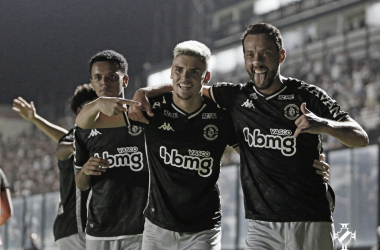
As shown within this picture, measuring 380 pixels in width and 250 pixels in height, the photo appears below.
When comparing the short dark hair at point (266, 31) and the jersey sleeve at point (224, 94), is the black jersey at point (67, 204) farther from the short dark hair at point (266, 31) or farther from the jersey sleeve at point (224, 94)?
the short dark hair at point (266, 31)

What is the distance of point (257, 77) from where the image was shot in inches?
125

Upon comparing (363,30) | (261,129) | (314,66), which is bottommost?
(261,129)

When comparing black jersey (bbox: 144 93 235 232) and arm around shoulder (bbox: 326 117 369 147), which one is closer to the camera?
arm around shoulder (bbox: 326 117 369 147)

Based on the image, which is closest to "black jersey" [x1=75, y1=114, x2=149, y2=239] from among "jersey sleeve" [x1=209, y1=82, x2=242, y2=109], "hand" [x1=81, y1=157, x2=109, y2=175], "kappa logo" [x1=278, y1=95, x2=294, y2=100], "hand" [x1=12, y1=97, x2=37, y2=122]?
Result: "hand" [x1=81, y1=157, x2=109, y2=175]

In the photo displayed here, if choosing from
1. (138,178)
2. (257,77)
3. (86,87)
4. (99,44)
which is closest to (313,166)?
(257,77)

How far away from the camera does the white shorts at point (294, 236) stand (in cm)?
299

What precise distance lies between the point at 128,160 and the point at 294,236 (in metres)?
1.46

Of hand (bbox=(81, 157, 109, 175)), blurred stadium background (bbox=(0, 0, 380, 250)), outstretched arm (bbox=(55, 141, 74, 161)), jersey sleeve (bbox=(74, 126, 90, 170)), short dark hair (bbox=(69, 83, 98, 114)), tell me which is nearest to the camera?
hand (bbox=(81, 157, 109, 175))

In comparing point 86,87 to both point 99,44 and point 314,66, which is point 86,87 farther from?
point 99,44

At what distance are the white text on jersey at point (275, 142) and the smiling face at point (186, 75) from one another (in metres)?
0.49

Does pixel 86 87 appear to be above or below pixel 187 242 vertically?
above

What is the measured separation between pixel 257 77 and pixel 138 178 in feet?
4.18

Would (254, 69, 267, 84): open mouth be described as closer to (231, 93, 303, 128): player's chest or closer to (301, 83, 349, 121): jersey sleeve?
(231, 93, 303, 128): player's chest

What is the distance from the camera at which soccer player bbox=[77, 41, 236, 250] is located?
3.15m
